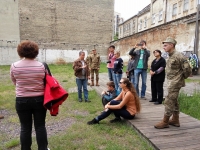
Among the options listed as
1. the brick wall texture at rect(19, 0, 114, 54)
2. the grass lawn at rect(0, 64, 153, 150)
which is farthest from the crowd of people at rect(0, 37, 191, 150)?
the brick wall texture at rect(19, 0, 114, 54)

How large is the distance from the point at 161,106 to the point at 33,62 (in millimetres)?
3857

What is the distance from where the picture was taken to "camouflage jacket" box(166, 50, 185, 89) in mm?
3350

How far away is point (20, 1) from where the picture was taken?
23547mm

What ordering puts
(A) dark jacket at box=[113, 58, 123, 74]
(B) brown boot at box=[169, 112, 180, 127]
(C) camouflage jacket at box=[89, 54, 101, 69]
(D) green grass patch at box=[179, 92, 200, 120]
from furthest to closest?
(C) camouflage jacket at box=[89, 54, 101, 69]
(A) dark jacket at box=[113, 58, 123, 74]
(D) green grass patch at box=[179, 92, 200, 120]
(B) brown boot at box=[169, 112, 180, 127]

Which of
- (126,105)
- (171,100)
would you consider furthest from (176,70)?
(126,105)

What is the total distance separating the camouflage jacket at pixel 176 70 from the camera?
3.35 meters

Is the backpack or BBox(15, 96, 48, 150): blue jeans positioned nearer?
BBox(15, 96, 48, 150): blue jeans

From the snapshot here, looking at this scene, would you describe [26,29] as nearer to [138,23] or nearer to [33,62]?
[138,23]

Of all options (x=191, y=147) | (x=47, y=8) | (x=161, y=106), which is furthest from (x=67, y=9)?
(x=191, y=147)

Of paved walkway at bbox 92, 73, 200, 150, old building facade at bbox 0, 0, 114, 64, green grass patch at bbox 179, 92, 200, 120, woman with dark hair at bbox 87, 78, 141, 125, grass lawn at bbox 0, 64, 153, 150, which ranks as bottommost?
grass lawn at bbox 0, 64, 153, 150

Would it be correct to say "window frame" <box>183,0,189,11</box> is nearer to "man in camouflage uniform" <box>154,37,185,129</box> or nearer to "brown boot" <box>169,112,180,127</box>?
"man in camouflage uniform" <box>154,37,185,129</box>

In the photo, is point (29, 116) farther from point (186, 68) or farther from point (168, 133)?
point (186, 68)

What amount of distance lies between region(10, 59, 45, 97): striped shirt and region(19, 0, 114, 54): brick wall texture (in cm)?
2361

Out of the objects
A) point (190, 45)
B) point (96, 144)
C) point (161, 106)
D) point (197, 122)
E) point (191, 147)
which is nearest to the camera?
point (191, 147)
